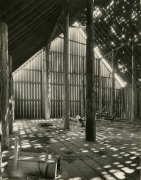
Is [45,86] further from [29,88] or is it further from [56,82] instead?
[56,82]

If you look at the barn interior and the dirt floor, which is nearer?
the dirt floor

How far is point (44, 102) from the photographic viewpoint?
16.9 meters

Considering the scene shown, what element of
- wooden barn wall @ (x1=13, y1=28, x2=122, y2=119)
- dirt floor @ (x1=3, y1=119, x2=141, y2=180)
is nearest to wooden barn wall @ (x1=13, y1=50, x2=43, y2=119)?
wooden barn wall @ (x1=13, y1=28, x2=122, y2=119)

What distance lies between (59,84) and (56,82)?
1.01 feet

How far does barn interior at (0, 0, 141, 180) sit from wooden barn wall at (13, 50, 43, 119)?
2.9 inches

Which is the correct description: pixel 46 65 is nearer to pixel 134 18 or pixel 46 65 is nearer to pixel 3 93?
pixel 134 18

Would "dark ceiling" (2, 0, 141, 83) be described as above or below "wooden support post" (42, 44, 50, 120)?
above

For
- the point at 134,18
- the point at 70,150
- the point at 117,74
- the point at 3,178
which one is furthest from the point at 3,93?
the point at 117,74

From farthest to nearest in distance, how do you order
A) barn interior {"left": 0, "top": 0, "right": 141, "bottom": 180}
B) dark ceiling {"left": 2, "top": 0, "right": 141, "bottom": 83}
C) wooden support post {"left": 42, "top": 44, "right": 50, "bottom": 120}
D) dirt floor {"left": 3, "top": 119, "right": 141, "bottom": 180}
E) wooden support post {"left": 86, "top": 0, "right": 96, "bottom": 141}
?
wooden support post {"left": 42, "top": 44, "right": 50, "bottom": 120} < dark ceiling {"left": 2, "top": 0, "right": 141, "bottom": 83} < wooden support post {"left": 86, "top": 0, "right": 96, "bottom": 141} < barn interior {"left": 0, "top": 0, "right": 141, "bottom": 180} < dirt floor {"left": 3, "top": 119, "right": 141, "bottom": 180}

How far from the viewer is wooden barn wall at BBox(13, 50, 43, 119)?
16297 mm

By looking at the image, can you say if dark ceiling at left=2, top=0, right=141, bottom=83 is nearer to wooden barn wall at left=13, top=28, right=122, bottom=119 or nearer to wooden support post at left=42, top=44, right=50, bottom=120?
wooden support post at left=42, top=44, right=50, bottom=120

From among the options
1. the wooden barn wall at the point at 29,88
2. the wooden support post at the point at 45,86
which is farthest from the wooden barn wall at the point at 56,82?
the wooden support post at the point at 45,86

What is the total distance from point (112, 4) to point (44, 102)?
27.4 feet

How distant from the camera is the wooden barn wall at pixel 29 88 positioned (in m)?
16.3
